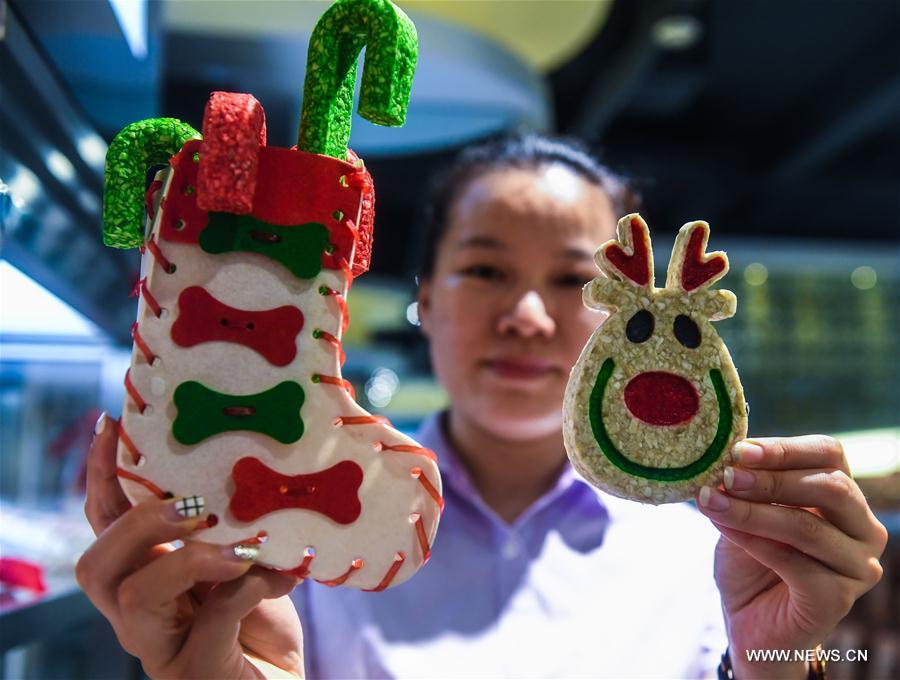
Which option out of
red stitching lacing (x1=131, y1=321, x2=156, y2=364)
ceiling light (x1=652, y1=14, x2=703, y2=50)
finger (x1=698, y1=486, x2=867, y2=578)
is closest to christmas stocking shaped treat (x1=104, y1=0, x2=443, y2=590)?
red stitching lacing (x1=131, y1=321, x2=156, y2=364)

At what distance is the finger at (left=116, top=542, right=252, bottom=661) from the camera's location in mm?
540

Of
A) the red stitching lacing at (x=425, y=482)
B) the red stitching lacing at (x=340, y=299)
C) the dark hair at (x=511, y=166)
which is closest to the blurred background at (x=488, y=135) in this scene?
the dark hair at (x=511, y=166)

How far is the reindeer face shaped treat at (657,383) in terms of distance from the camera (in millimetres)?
644

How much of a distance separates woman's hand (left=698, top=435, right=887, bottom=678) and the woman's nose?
341 millimetres

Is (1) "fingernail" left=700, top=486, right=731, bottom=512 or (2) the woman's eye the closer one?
(1) "fingernail" left=700, top=486, right=731, bottom=512

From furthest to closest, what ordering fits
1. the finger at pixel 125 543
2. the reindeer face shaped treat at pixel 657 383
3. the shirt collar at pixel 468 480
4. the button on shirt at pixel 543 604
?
1. the shirt collar at pixel 468 480
2. the button on shirt at pixel 543 604
3. the reindeer face shaped treat at pixel 657 383
4. the finger at pixel 125 543

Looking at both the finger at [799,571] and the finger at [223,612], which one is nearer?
the finger at [223,612]

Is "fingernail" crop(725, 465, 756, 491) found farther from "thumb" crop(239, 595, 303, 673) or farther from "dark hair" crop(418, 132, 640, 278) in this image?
"dark hair" crop(418, 132, 640, 278)

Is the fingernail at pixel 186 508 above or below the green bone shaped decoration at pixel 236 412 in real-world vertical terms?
below

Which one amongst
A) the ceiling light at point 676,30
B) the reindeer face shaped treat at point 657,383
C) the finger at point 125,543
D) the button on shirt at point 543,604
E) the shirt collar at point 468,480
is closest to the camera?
the finger at point 125,543

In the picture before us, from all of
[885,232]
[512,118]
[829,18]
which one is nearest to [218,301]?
[512,118]

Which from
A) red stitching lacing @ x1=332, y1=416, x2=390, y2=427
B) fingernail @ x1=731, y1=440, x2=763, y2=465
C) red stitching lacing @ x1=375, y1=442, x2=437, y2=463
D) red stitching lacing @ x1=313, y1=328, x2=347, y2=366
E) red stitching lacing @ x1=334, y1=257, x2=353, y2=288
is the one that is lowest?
red stitching lacing @ x1=375, y1=442, x2=437, y2=463

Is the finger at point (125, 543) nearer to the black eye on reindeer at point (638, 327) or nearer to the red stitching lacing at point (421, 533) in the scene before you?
the red stitching lacing at point (421, 533)

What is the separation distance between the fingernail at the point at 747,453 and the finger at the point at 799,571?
65 millimetres
